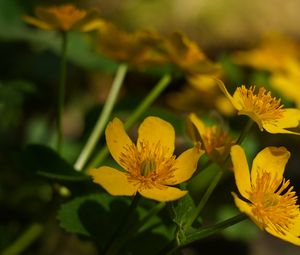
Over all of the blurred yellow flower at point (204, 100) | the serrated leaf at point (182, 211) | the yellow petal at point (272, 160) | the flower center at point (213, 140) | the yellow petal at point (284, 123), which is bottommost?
the blurred yellow flower at point (204, 100)

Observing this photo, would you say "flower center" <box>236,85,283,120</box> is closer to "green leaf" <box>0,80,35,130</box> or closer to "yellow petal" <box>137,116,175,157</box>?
"yellow petal" <box>137,116,175,157</box>

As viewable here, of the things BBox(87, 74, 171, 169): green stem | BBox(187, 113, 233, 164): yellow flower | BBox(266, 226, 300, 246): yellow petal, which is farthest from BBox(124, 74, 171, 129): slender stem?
BBox(266, 226, 300, 246): yellow petal

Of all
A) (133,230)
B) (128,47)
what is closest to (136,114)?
(128,47)

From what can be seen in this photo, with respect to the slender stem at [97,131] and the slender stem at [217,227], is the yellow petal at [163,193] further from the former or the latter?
the slender stem at [97,131]

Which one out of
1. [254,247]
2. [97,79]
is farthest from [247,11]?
[254,247]

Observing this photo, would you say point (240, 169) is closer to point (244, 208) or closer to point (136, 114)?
point (244, 208)

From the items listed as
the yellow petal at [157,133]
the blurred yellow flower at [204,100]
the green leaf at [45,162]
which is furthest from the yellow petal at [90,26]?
the blurred yellow flower at [204,100]
